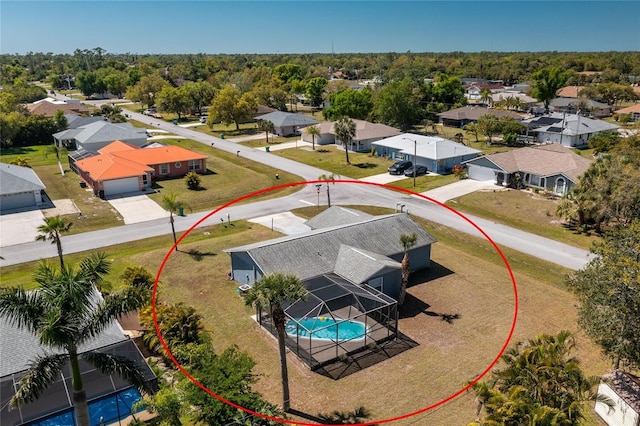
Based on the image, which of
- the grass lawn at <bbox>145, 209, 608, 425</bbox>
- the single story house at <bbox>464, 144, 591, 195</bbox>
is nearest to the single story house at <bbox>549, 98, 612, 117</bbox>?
the single story house at <bbox>464, 144, 591, 195</bbox>

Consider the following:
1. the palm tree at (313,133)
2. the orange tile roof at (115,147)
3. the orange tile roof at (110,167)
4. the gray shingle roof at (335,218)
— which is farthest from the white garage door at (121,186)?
the palm tree at (313,133)

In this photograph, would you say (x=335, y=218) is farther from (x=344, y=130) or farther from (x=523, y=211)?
(x=344, y=130)

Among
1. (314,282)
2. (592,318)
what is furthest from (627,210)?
(314,282)

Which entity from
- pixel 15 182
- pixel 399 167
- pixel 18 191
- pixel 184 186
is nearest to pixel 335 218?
pixel 399 167

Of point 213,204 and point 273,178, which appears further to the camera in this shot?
point 273,178

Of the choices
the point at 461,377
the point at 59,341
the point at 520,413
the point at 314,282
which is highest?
the point at 59,341

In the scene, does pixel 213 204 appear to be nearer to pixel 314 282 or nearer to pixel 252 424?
pixel 314 282

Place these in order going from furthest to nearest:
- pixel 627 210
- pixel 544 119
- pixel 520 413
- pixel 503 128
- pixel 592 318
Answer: pixel 544 119, pixel 503 128, pixel 627 210, pixel 592 318, pixel 520 413
